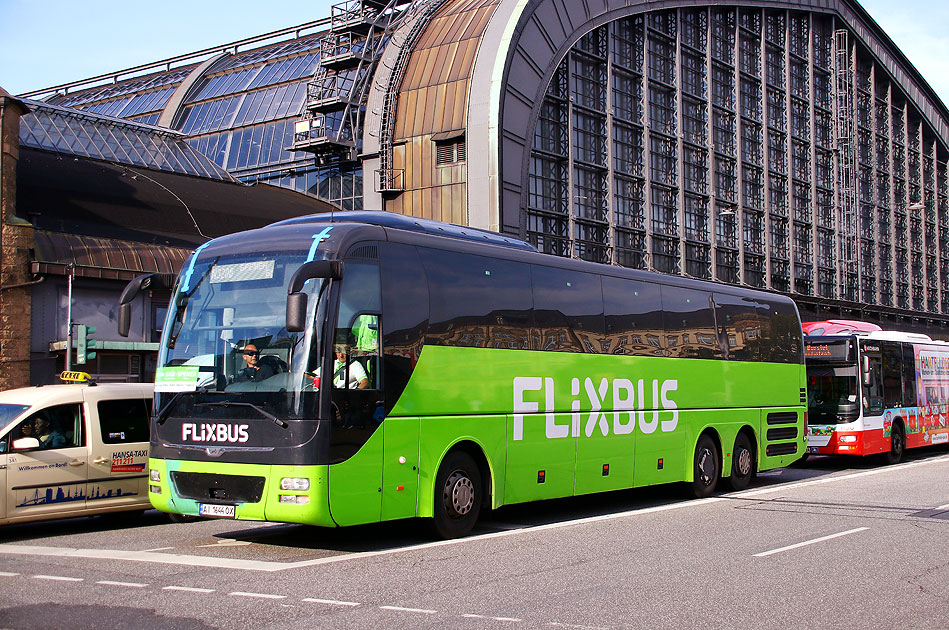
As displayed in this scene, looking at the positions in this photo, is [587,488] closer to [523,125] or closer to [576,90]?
[523,125]

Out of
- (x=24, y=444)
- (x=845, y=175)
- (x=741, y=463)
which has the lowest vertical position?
(x=741, y=463)

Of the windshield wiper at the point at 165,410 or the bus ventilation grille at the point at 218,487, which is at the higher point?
the windshield wiper at the point at 165,410

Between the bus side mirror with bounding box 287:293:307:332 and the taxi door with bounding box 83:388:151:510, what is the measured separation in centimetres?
510

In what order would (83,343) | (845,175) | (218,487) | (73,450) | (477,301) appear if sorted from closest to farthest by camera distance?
(218,487), (477,301), (73,450), (83,343), (845,175)

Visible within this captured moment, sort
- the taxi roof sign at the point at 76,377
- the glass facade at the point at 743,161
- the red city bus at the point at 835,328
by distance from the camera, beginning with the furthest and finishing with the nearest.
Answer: the glass facade at the point at 743,161 → the red city bus at the point at 835,328 → the taxi roof sign at the point at 76,377

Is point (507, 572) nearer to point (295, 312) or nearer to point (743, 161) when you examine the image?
point (295, 312)

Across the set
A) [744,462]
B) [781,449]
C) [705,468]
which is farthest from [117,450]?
[781,449]

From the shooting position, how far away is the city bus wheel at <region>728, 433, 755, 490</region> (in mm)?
18125

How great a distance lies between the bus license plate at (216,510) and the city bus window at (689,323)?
27.9 ft

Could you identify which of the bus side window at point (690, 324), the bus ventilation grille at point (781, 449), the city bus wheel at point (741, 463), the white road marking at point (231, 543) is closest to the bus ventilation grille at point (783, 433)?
the bus ventilation grille at point (781, 449)

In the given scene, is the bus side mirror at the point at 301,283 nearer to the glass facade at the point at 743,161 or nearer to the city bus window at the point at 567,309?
the city bus window at the point at 567,309

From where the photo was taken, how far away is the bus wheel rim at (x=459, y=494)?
38.7 feet

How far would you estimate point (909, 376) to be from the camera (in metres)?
25.9

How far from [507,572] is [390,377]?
2.65 m
